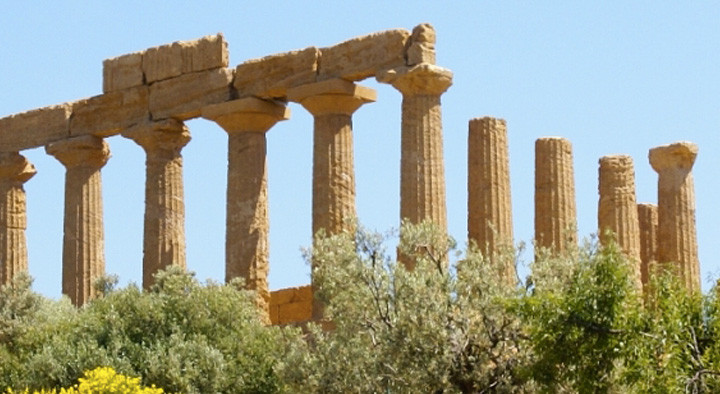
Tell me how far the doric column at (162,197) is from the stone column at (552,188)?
857 cm

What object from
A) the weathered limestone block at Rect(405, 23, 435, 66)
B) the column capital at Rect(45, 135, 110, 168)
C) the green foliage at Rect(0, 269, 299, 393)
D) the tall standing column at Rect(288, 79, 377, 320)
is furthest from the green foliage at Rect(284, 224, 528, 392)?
the column capital at Rect(45, 135, 110, 168)

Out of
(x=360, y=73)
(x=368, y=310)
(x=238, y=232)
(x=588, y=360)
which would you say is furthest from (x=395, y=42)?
(x=588, y=360)

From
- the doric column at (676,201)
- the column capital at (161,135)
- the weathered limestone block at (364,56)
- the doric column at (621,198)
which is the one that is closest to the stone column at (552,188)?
the doric column at (621,198)

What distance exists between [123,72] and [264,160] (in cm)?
492

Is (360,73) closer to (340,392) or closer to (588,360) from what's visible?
(340,392)

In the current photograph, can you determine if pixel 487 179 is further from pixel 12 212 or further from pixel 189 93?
pixel 12 212

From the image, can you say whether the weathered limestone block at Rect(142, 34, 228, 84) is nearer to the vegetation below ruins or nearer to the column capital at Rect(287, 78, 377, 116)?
the column capital at Rect(287, 78, 377, 116)

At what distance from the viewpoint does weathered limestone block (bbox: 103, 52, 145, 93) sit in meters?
53.1

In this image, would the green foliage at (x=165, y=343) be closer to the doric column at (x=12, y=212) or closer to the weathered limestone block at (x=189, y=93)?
the weathered limestone block at (x=189, y=93)

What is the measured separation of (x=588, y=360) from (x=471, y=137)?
14995mm

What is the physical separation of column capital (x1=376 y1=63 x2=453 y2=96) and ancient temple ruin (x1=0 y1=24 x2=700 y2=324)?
0.12ft

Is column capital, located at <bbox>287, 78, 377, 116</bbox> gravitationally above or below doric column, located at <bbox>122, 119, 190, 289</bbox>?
above

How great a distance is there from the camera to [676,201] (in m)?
51.5

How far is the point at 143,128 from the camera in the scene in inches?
2066
